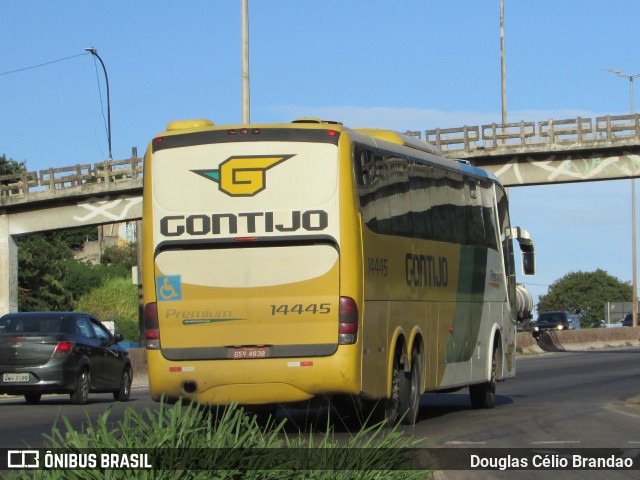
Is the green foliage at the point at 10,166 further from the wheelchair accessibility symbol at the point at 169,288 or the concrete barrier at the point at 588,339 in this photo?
the wheelchair accessibility symbol at the point at 169,288

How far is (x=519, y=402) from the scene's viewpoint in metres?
23.1

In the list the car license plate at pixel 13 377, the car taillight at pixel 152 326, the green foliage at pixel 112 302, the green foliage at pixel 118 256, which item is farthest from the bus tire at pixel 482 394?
the green foliage at pixel 118 256

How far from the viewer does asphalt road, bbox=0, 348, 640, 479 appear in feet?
46.4

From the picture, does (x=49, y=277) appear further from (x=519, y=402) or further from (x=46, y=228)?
(x=519, y=402)

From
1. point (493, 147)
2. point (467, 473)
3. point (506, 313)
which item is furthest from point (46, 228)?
point (467, 473)

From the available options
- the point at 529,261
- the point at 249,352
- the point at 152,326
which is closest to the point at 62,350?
the point at 152,326

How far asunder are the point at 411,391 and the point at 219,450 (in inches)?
335

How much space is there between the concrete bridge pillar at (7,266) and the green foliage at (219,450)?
56.5 meters

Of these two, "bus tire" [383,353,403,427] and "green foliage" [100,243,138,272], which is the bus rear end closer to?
"bus tire" [383,353,403,427]

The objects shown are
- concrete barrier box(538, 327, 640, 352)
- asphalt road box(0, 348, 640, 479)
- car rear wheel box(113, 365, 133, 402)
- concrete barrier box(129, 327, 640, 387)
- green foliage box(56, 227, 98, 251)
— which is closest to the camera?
asphalt road box(0, 348, 640, 479)

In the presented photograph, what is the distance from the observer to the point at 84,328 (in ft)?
80.4

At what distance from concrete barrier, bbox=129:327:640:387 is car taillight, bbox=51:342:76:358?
112 feet

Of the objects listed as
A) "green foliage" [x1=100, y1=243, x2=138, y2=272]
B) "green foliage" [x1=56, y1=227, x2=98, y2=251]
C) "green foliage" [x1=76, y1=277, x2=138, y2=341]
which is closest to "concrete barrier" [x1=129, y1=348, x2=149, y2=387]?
"green foliage" [x1=76, y1=277, x2=138, y2=341]

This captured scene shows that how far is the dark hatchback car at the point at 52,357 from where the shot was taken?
23.0 metres
